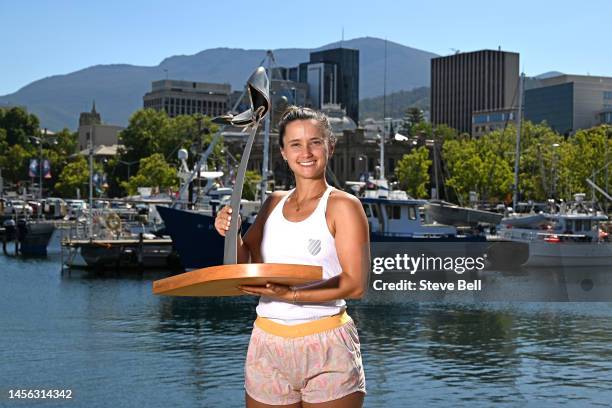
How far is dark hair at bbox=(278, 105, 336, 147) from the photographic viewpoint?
4.99 metres

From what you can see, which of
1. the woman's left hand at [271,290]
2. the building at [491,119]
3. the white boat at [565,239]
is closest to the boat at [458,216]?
the white boat at [565,239]

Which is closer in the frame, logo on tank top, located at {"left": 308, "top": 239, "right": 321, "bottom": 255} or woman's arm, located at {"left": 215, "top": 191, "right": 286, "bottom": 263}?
logo on tank top, located at {"left": 308, "top": 239, "right": 321, "bottom": 255}

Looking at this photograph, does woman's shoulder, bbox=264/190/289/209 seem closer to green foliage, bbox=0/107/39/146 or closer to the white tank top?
the white tank top

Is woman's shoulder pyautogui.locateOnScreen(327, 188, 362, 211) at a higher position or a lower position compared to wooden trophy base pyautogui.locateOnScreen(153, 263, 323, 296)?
higher

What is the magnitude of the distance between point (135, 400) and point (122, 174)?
364ft

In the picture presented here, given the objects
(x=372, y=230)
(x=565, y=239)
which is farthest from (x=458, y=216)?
(x=372, y=230)

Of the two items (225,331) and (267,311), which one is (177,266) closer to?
(225,331)

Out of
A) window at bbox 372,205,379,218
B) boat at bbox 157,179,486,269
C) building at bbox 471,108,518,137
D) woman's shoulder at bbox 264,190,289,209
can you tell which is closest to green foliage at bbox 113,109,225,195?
boat at bbox 157,179,486,269

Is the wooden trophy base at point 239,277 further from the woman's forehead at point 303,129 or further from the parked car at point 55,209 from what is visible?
the parked car at point 55,209

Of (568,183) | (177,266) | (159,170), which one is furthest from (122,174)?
(177,266)

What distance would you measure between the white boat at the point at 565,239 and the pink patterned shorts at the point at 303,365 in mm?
49236

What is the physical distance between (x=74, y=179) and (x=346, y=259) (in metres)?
126

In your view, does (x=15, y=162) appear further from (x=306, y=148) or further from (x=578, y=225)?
(x=306, y=148)

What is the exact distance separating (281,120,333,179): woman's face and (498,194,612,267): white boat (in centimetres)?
4922
